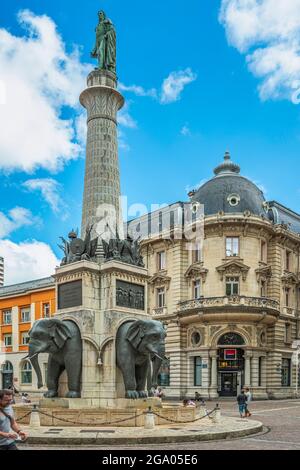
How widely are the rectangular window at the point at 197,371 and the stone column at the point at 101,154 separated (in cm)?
2925

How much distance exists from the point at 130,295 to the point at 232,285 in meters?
29.1

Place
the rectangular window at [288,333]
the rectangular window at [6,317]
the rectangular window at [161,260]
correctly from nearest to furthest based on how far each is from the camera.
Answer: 1. the rectangular window at [288,333]
2. the rectangular window at [161,260]
3. the rectangular window at [6,317]

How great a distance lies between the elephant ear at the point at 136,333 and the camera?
2088cm

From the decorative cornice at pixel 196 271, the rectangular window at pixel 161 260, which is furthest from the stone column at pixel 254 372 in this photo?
the rectangular window at pixel 161 260

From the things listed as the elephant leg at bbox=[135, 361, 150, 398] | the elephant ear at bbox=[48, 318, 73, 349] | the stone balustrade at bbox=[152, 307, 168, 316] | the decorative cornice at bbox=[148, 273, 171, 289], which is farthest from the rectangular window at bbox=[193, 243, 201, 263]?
the elephant ear at bbox=[48, 318, 73, 349]

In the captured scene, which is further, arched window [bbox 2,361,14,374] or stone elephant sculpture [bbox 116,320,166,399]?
arched window [bbox 2,361,14,374]

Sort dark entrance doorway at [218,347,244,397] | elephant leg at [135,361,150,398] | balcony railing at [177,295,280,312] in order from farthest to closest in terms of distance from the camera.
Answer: dark entrance doorway at [218,347,244,397]
balcony railing at [177,295,280,312]
elephant leg at [135,361,150,398]

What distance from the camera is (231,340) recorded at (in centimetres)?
4866

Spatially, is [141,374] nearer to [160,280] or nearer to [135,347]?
[135,347]

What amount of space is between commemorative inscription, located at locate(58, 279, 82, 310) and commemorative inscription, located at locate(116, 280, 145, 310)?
1523mm

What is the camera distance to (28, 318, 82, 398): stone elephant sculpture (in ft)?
68.1

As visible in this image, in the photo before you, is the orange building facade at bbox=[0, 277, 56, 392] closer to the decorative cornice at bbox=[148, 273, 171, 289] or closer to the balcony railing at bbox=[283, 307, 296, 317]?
the decorative cornice at bbox=[148, 273, 171, 289]

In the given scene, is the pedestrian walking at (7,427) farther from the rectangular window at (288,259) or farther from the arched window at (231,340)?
the rectangular window at (288,259)
